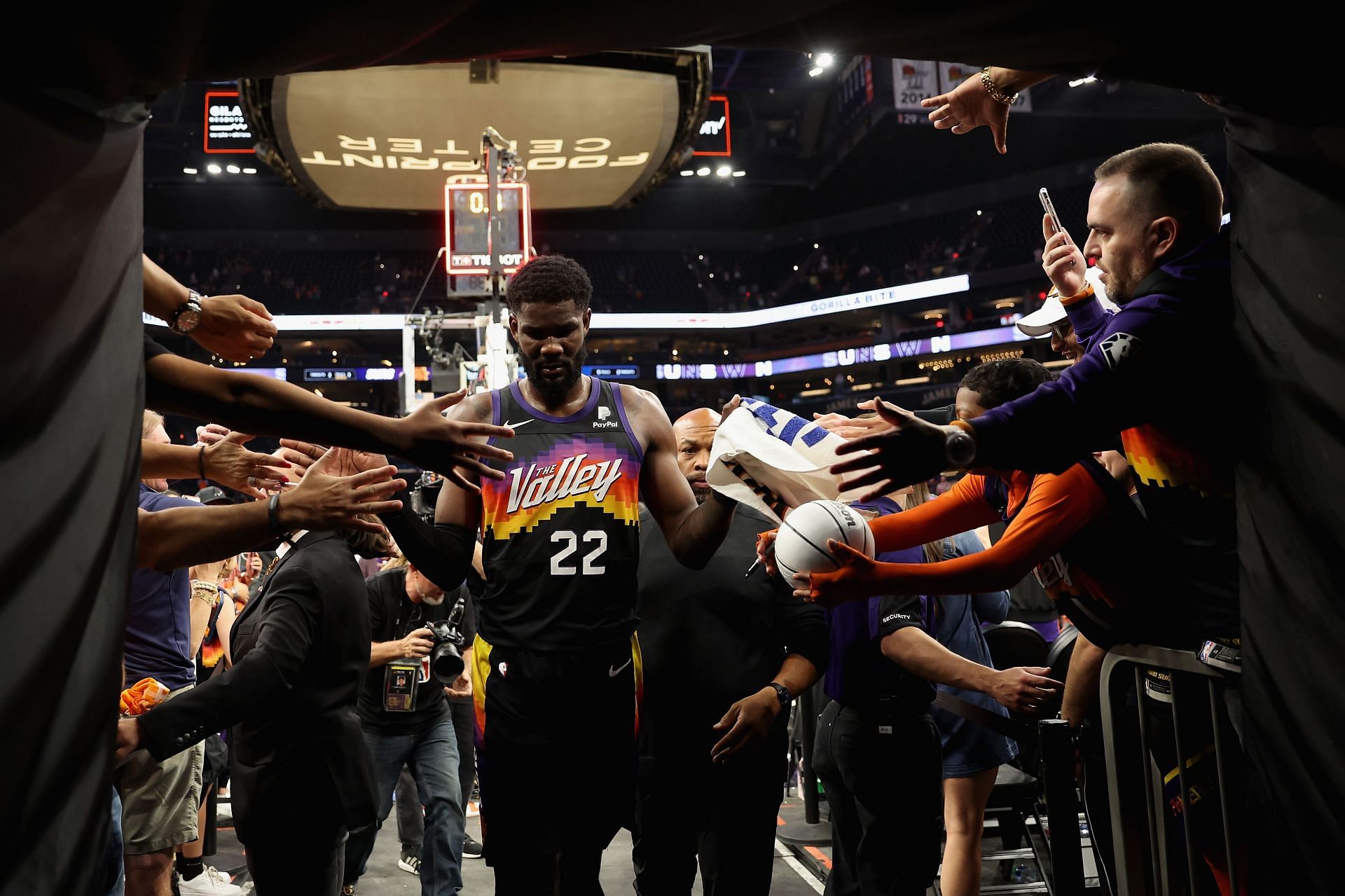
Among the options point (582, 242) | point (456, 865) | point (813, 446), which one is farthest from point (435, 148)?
point (582, 242)

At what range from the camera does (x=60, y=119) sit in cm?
128

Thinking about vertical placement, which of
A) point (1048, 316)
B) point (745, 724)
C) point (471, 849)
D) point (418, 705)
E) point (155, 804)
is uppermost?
point (1048, 316)

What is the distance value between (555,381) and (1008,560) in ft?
4.74

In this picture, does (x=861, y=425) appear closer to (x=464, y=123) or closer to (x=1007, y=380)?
(x=1007, y=380)

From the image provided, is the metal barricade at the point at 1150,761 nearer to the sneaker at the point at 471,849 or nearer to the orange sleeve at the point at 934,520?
the orange sleeve at the point at 934,520

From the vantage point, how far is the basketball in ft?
7.97

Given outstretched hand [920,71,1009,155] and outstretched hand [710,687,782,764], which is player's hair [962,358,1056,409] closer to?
outstretched hand [920,71,1009,155]

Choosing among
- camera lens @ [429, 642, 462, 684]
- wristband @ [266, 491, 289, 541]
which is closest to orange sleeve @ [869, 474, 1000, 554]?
wristband @ [266, 491, 289, 541]

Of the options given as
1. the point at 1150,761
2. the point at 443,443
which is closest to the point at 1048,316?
the point at 1150,761

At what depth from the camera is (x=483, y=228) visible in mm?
13141

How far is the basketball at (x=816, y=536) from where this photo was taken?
2430 mm

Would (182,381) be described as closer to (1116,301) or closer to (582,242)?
(1116,301)

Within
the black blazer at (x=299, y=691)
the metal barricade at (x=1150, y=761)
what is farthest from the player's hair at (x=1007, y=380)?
the black blazer at (x=299, y=691)

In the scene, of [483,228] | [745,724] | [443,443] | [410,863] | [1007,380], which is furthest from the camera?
[483,228]
